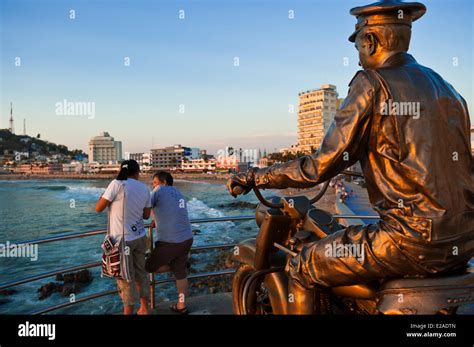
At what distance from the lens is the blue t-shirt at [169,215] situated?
171 inches

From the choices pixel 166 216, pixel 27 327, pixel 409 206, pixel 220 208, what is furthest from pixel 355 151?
pixel 220 208

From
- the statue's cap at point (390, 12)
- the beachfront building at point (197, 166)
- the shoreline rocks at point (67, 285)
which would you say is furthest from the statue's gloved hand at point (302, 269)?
the beachfront building at point (197, 166)

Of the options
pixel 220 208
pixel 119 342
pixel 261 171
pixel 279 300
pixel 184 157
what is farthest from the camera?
pixel 184 157

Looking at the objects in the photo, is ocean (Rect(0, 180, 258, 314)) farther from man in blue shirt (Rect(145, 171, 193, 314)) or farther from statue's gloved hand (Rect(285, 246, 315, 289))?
statue's gloved hand (Rect(285, 246, 315, 289))

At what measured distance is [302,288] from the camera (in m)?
2.38

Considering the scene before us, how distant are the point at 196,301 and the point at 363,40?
3505 mm

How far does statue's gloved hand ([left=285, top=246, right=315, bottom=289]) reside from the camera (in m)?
2.21

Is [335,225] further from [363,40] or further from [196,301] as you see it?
[196,301]

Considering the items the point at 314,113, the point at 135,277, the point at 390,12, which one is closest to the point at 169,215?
the point at 135,277

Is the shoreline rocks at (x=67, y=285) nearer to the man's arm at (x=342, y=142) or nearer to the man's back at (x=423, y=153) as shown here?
the man's arm at (x=342, y=142)

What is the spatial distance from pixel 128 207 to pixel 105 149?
14194cm

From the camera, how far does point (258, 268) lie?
2771 millimetres

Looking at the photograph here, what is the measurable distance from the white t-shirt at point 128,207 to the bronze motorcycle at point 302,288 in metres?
1.38

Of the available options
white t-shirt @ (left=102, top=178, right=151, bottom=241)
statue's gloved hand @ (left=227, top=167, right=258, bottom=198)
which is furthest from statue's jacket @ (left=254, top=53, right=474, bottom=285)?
white t-shirt @ (left=102, top=178, right=151, bottom=241)
